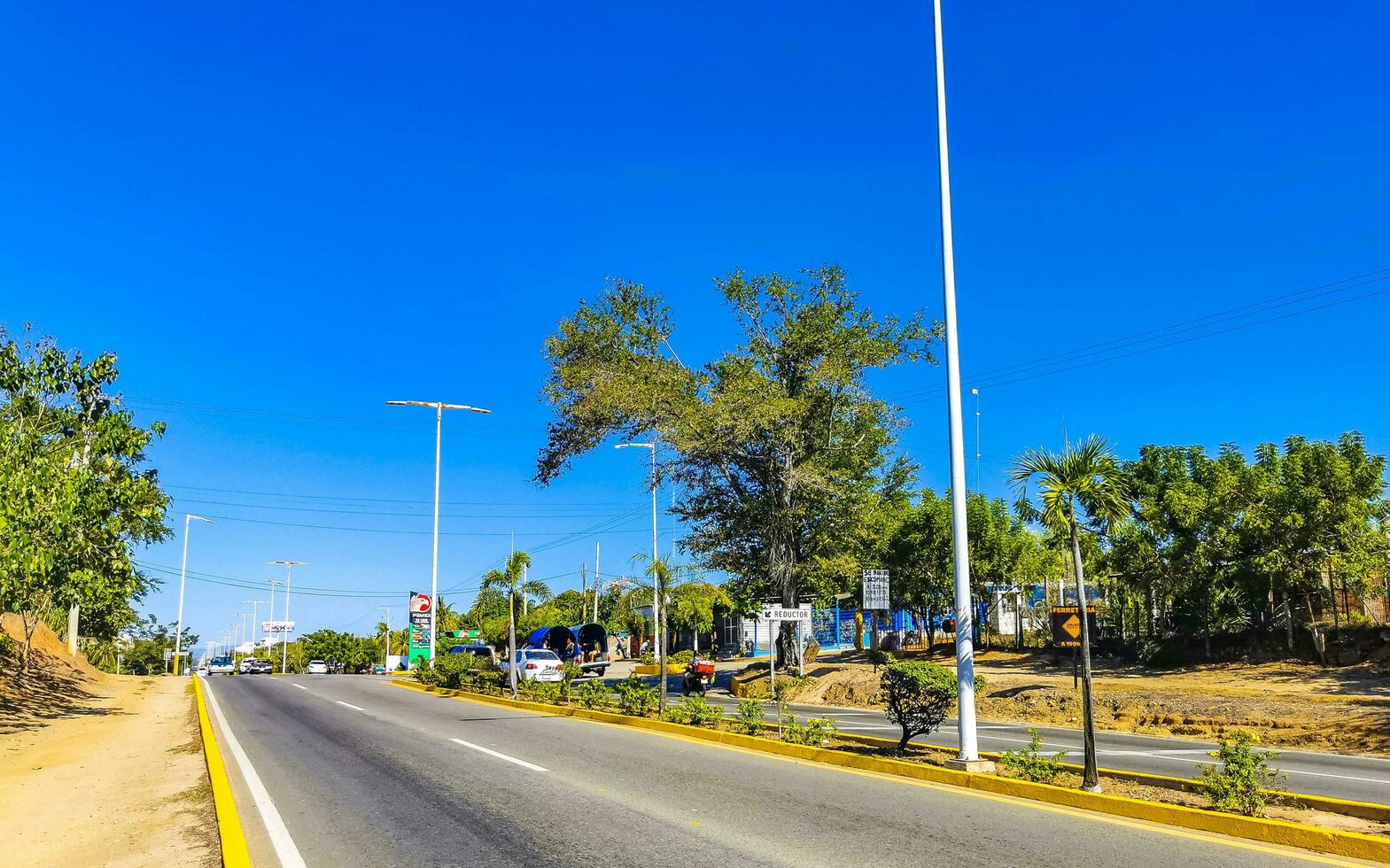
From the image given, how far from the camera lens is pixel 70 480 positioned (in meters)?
17.3

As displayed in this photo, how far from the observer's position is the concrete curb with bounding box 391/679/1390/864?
7660 mm

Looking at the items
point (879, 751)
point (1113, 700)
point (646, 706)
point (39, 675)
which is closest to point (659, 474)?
point (646, 706)

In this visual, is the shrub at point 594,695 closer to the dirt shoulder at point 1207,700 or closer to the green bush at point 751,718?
the green bush at point 751,718

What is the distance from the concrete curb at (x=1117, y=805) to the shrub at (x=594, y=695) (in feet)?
25.2

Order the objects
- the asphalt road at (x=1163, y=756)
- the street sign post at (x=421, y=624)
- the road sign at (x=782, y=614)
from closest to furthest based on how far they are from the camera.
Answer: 1. the asphalt road at (x=1163, y=756)
2. the road sign at (x=782, y=614)
3. the street sign post at (x=421, y=624)

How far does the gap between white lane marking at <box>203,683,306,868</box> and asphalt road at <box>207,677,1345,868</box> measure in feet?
0.10

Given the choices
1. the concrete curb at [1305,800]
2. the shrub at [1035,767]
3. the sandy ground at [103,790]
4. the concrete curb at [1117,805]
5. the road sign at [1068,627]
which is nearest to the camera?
the concrete curb at [1117,805]

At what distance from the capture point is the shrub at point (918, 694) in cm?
1316

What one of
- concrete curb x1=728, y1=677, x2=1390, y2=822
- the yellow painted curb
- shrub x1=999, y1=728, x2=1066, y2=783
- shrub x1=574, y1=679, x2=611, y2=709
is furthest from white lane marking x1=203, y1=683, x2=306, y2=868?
shrub x1=574, y1=679, x2=611, y2=709

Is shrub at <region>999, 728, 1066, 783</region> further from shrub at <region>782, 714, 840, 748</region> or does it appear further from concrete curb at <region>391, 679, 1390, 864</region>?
shrub at <region>782, 714, 840, 748</region>

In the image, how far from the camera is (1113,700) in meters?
23.9

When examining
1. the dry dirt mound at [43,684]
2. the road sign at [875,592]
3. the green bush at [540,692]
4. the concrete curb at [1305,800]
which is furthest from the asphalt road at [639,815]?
the road sign at [875,592]

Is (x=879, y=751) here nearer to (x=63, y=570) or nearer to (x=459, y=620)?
(x=63, y=570)

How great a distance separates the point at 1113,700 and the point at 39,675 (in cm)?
3653
